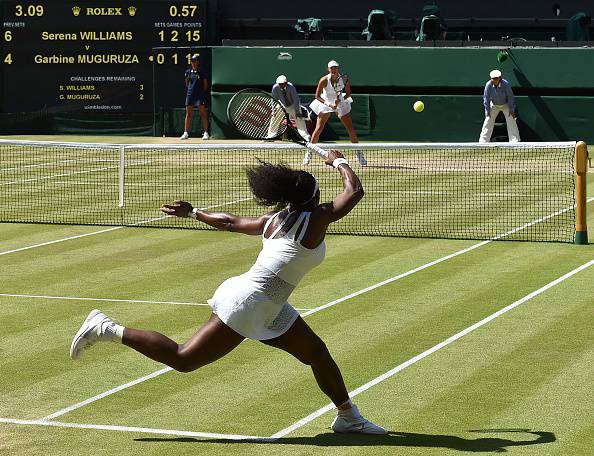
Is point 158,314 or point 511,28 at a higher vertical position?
point 511,28

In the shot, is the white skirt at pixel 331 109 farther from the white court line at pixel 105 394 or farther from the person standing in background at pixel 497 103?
the white court line at pixel 105 394

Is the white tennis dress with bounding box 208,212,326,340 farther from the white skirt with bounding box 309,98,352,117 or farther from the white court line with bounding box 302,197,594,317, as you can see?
the white skirt with bounding box 309,98,352,117

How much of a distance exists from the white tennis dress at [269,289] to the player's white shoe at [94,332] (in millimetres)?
727

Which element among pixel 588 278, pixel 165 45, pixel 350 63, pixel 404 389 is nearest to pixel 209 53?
pixel 165 45

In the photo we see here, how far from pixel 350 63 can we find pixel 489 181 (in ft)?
36.2

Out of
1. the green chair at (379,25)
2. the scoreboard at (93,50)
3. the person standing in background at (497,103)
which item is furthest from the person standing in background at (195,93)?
the person standing in background at (497,103)

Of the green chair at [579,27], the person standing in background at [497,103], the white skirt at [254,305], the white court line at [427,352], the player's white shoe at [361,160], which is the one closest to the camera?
the white skirt at [254,305]

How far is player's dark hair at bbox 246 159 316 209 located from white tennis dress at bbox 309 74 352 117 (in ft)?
63.5

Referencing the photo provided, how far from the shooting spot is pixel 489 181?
79.8ft

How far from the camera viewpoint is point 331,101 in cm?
2805

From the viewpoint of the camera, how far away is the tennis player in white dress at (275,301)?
8320 millimetres

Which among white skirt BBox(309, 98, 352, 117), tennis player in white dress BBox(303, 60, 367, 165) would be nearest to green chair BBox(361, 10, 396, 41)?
tennis player in white dress BBox(303, 60, 367, 165)

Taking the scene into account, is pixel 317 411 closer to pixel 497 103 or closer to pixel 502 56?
pixel 497 103

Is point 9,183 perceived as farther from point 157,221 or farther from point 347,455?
point 347,455
